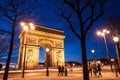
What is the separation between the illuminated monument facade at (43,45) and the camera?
40000mm

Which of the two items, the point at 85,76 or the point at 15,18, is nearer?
the point at 85,76

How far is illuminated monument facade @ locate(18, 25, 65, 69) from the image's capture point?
1575 inches

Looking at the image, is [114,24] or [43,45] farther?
[43,45]

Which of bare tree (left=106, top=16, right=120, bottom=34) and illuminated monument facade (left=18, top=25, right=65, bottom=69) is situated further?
illuminated monument facade (left=18, top=25, right=65, bottom=69)

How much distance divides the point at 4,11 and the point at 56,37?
35425 mm

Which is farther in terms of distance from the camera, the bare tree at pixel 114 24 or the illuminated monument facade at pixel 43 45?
the illuminated monument facade at pixel 43 45

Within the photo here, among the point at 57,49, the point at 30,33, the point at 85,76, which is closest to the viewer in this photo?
the point at 85,76

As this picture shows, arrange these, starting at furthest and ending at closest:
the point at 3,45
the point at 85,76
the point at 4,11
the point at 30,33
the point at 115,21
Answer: the point at 30,33, the point at 115,21, the point at 3,45, the point at 4,11, the point at 85,76

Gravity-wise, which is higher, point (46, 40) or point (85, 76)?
point (46, 40)

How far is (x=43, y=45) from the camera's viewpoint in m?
45.8

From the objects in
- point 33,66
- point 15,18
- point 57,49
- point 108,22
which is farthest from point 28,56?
point 15,18

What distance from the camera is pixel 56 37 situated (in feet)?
154

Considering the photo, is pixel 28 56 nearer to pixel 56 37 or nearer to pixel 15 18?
pixel 56 37

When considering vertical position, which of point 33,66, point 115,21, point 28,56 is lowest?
point 33,66
